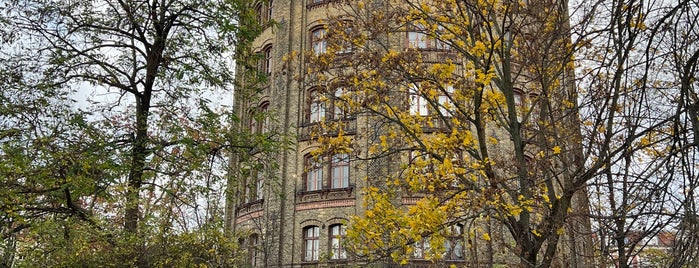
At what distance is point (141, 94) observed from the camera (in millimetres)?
11531

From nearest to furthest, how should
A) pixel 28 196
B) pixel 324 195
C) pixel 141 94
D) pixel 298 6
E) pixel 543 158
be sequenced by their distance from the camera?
pixel 543 158 < pixel 28 196 < pixel 141 94 < pixel 324 195 < pixel 298 6

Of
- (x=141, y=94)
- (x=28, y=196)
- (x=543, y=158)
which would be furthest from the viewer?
(x=141, y=94)

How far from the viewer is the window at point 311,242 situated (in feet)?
76.6

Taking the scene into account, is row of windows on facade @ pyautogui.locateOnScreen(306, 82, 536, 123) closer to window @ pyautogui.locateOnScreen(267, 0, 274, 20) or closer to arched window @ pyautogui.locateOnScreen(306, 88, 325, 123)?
arched window @ pyautogui.locateOnScreen(306, 88, 325, 123)

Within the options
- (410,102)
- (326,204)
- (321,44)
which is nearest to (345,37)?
(410,102)

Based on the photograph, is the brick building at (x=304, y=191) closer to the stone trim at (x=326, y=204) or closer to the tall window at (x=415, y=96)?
the stone trim at (x=326, y=204)

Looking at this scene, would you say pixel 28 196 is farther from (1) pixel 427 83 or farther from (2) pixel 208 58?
(1) pixel 427 83

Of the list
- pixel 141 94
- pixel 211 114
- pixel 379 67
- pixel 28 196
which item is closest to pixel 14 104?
pixel 28 196

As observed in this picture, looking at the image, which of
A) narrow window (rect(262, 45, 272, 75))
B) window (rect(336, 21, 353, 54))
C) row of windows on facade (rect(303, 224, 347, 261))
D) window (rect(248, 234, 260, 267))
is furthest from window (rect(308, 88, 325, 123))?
window (rect(248, 234, 260, 267))

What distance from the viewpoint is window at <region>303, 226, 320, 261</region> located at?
76.6 ft

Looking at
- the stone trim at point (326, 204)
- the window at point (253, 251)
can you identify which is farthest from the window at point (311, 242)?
the window at point (253, 251)

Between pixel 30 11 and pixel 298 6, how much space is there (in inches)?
699

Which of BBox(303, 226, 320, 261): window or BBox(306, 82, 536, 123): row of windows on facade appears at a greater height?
BBox(306, 82, 536, 123): row of windows on facade

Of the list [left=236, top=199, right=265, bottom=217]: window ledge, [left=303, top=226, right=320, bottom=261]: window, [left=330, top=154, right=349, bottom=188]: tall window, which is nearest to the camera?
[left=303, top=226, right=320, bottom=261]: window
